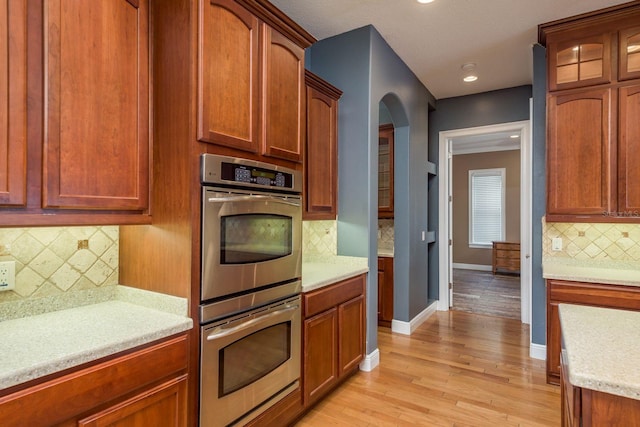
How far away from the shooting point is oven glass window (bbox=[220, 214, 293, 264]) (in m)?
1.73

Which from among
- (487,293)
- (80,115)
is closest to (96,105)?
(80,115)

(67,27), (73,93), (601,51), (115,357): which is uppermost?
(601,51)

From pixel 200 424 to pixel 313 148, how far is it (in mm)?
1981

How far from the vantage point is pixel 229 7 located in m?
1.78

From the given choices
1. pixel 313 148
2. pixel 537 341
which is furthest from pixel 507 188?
pixel 313 148

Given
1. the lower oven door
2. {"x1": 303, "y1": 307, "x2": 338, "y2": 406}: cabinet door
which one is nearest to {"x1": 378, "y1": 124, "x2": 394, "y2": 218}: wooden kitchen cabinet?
{"x1": 303, "y1": 307, "x2": 338, "y2": 406}: cabinet door

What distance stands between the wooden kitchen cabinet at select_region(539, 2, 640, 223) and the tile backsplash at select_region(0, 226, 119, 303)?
321 cm

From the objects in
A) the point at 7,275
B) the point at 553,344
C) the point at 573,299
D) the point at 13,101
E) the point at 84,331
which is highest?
the point at 13,101

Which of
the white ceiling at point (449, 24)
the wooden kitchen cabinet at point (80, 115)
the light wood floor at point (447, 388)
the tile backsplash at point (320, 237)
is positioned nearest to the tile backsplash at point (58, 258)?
the wooden kitchen cabinet at point (80, 115)

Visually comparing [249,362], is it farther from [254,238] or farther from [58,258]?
[58,258]

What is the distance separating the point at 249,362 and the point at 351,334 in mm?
1131

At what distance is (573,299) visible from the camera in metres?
2.66

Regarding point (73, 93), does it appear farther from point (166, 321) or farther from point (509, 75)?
point (509, 75)

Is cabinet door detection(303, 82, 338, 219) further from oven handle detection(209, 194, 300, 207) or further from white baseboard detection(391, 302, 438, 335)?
white baseboard detection(391, 302, 438, 335)
